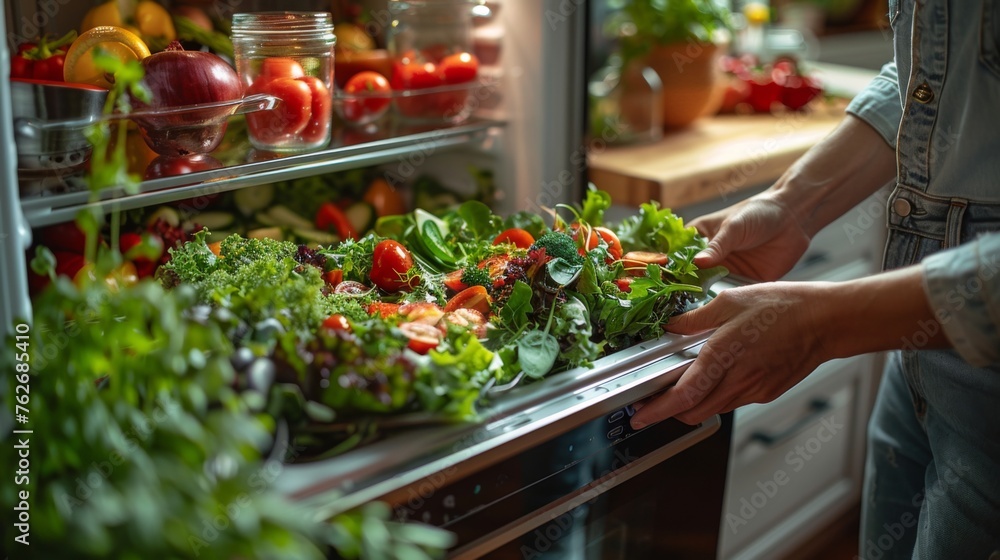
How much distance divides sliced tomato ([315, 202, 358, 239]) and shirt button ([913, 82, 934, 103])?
32.6 inches

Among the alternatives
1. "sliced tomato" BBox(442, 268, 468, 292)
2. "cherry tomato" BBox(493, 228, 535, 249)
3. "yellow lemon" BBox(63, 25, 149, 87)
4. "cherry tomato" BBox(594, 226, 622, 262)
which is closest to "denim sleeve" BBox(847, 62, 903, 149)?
"cherry tomato" BBox(594, 226, 622, 262)

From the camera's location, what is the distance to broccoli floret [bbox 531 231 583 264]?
0.96 meters

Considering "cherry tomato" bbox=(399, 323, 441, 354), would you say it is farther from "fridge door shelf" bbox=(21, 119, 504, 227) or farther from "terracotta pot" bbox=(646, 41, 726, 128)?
"terracotta pot" bbox=(646, 41, 726, 128)

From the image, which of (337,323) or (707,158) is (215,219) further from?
(707,158)

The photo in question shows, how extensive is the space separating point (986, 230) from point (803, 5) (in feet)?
8.05

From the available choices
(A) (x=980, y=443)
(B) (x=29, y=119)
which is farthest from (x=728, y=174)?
(B) (x=29, y=119)

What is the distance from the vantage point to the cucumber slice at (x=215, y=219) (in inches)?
50.3

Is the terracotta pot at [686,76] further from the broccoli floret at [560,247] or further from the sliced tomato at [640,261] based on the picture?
the broccoli floret at [560,247]

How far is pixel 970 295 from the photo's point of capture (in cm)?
81

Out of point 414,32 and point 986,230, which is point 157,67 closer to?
point 414,32

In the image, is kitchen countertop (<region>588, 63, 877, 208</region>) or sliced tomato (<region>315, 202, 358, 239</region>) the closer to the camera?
sliced tomato (<region>315, 202, 358, 239</region>)

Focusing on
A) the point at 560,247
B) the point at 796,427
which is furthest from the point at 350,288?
the point at 796,427

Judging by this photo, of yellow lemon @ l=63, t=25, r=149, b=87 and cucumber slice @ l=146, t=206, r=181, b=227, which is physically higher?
yellow lemon @ l=63, t=25, r=149, b=87

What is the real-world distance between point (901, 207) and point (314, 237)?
838mm
